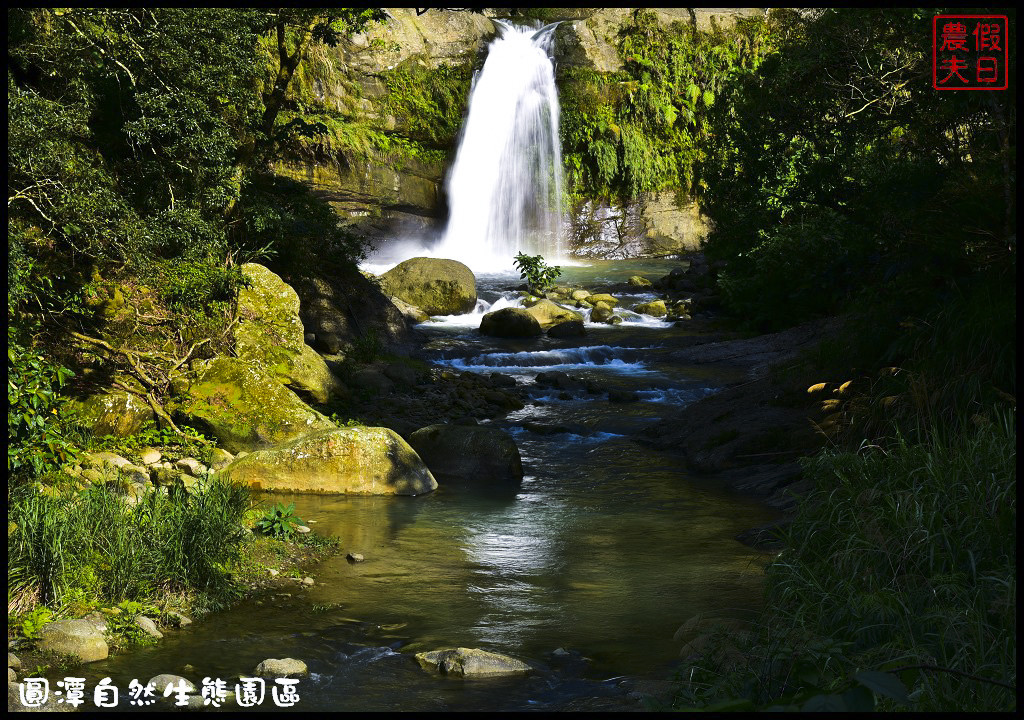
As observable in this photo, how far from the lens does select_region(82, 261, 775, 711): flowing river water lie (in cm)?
529

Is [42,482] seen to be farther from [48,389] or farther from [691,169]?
[691,169]

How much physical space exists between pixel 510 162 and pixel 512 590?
26.2 metres

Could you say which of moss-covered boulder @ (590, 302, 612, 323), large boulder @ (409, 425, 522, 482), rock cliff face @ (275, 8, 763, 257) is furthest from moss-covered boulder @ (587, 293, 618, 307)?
large boulder @ (409, 425, 522, 482)

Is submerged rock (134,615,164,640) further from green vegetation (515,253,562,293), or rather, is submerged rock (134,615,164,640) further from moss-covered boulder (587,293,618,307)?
green vegetation (515,253,562,293)

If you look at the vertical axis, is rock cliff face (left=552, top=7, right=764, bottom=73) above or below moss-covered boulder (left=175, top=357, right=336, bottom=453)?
above

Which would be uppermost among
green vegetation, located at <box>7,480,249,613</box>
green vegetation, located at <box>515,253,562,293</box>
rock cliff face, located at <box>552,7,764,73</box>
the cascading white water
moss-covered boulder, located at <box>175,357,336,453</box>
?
rock cliff face, located at <box>552,7,764,73</box>

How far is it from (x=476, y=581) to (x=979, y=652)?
3.80 metres

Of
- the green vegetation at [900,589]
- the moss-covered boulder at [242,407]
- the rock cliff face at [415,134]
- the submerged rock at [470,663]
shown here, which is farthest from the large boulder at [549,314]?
the submerged rock at [470,663]

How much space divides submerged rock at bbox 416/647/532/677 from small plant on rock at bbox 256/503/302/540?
2.62m

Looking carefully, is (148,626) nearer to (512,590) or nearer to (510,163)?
(512,590)

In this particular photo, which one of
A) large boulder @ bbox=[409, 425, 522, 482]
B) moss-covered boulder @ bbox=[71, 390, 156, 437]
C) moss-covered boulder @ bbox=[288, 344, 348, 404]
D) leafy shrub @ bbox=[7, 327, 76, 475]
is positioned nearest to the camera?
leafy shrub @ bbox=[7, 327, 76, 475]

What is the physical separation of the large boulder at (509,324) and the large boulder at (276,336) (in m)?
7.08

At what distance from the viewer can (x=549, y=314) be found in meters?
20.9

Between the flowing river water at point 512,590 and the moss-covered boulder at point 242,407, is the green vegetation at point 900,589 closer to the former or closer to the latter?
the flowing river water at point 512,590
